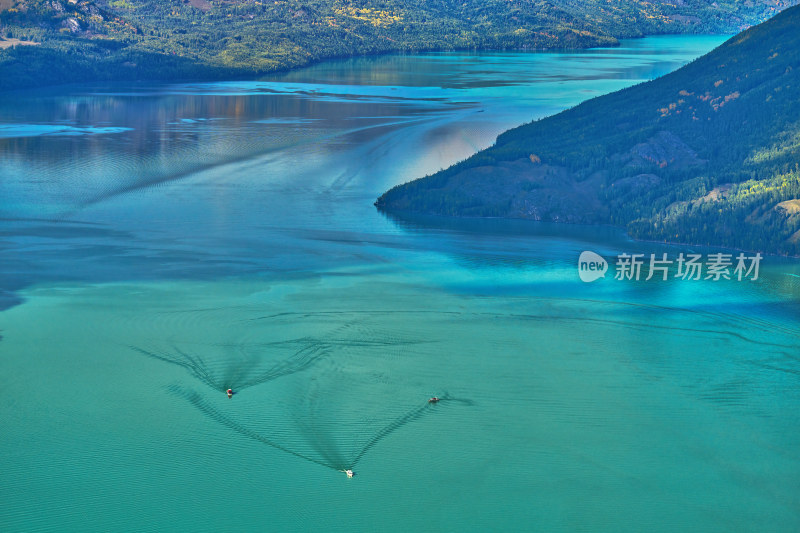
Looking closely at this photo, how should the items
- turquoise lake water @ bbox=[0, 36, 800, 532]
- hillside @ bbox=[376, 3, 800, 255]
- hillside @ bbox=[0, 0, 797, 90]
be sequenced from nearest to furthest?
turquoise lake water @ bbox=[0, 36, 800, 532] < hillside @ bbox=[376, 3, 800, 255] < hillside @ bbox=[0, 0, 797, 90]

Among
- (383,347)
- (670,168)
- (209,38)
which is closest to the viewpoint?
(383,347)

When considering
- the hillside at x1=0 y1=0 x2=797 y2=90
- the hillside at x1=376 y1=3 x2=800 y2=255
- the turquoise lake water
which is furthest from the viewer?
the hillside at x1=0 y1=0 x2=797 y2=90

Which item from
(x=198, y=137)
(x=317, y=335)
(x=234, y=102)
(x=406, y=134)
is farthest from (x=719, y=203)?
(x=234, y=102)

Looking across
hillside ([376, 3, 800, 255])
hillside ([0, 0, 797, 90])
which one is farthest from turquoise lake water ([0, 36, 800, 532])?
hillside ([0, 0, 797, 90])

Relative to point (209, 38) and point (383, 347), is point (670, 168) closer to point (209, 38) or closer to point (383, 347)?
point (383, 347)

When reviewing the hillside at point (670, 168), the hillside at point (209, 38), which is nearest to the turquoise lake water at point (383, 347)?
the hillside at point (670, 168)

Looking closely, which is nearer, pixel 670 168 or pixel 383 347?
pixel 383 347

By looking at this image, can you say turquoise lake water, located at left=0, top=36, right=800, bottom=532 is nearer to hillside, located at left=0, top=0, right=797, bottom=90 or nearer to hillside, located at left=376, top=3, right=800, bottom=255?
hillside, located at left=376, top=3, right=800, bottom=255

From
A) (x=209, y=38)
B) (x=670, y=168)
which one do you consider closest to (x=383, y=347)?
(x=670, y=168)

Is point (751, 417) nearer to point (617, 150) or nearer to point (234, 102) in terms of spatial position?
point (617, 150)
